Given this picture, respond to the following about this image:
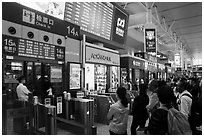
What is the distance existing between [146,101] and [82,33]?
3.47m

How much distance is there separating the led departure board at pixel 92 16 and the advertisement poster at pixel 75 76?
4.66ft

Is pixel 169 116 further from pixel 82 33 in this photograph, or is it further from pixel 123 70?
pixel 123 70

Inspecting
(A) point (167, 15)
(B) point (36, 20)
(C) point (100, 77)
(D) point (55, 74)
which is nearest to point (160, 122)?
(D) point (55, 74)

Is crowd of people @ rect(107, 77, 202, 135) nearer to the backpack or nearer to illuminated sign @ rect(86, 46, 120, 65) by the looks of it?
the backpack

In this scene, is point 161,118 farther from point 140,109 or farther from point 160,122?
point 140,109

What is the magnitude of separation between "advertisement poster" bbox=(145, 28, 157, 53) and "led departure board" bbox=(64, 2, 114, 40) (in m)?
2.40

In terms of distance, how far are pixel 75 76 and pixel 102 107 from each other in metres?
1.26

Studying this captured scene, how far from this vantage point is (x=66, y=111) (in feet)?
14.5

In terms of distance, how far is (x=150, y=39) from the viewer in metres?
8.82

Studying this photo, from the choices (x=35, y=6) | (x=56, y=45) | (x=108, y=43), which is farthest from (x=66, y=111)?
(x=108, y=43)

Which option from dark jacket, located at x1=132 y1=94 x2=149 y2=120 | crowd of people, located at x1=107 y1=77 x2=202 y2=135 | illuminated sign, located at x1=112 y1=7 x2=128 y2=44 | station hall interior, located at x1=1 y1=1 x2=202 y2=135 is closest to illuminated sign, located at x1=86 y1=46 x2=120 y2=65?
station hall interior, located at x1=1 y1=1 x2=202 y2=135

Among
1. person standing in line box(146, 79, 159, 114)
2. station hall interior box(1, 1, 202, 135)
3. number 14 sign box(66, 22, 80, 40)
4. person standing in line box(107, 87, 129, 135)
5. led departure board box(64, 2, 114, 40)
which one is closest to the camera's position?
person standing in line box(107, 87, 129, 135)

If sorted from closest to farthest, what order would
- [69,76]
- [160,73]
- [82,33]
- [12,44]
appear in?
1. [12,44]
2. [69,76]
3. [82,33]
4. [160,73]

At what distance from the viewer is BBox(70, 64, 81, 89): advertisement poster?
210 inches
